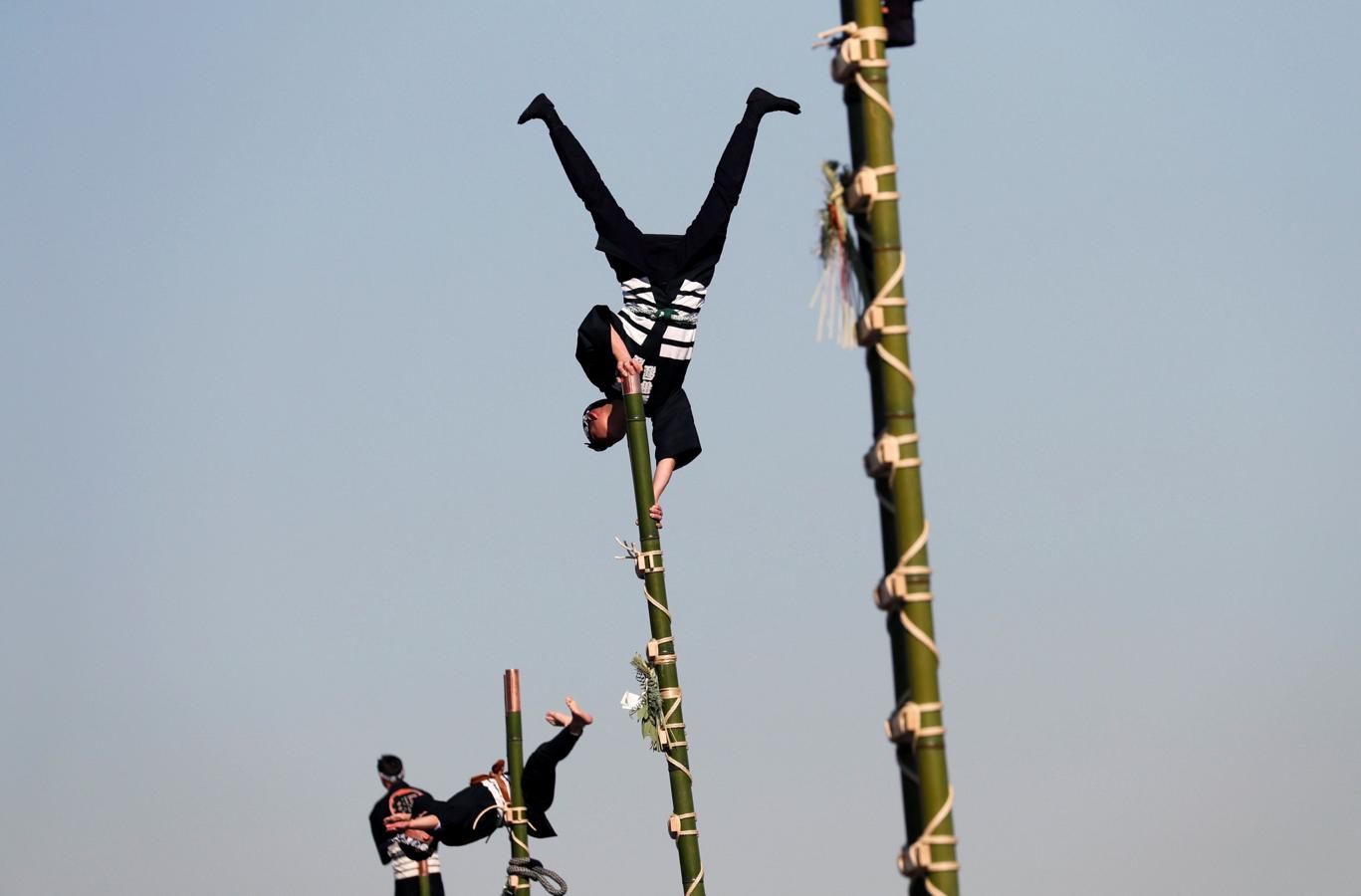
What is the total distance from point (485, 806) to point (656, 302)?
3706 millimetres

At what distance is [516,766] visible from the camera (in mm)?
13383

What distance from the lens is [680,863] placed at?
1238 cm

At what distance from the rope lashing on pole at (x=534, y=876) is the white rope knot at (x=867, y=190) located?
6900 millimetres

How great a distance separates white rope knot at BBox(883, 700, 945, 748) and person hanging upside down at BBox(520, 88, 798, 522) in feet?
18.4

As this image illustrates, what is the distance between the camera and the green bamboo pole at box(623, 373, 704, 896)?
487 inches

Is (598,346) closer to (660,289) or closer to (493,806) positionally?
(660,289)

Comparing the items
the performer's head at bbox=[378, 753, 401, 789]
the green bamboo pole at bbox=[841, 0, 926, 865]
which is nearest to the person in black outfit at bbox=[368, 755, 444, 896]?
the performer's head at bbox=[378, 753, 401, 789]

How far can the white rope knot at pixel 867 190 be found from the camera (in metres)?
7.58

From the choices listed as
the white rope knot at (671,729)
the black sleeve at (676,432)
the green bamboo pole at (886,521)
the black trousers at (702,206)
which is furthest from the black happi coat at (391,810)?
the green bamboo pole at (886,521)

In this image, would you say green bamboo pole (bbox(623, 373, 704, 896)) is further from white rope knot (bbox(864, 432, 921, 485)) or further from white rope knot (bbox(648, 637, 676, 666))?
white rope knot (bbox(864, 432, 921, 485))

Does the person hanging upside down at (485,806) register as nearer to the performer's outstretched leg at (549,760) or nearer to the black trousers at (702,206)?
the performer's outstretched leg at (549,760)

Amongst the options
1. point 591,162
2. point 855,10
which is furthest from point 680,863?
point 855,10

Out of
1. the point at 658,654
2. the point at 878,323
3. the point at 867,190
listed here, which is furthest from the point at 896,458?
the point at 658,654

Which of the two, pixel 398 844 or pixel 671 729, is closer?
pixel 671 729
